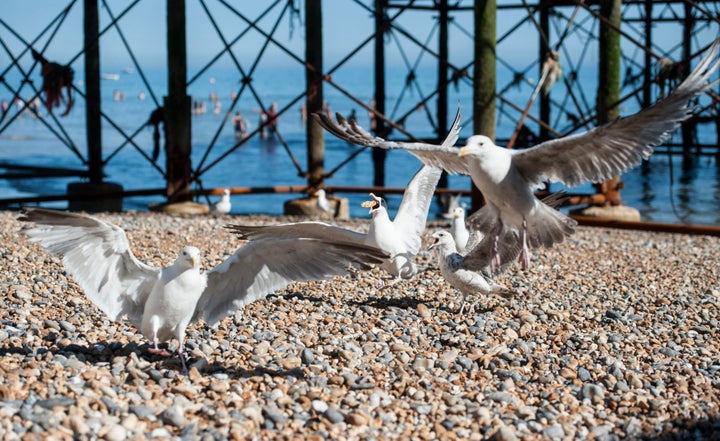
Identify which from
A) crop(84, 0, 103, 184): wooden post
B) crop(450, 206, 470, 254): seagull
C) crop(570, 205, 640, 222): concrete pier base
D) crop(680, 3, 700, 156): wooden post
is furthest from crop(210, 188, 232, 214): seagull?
crop(680, 3, 700, 156): wooden post

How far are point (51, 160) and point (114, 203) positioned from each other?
1939 centimetres

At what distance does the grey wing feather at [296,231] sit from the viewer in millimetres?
5711

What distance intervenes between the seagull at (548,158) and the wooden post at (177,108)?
539 centimetres

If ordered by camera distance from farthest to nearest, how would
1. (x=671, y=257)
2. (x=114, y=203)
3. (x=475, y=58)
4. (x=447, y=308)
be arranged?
(x=114, y=203) → (x=475, y=58) → (x=671, y=257) → (x=447, y=308)

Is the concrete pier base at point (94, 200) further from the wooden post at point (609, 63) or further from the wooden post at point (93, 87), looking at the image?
the wooden post at point (609, 63)

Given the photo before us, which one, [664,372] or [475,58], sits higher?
[475,58]

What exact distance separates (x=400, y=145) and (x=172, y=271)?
4.94 ft

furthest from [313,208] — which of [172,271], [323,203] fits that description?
[172,271]

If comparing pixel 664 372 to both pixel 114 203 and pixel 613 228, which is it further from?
pixel 114 203

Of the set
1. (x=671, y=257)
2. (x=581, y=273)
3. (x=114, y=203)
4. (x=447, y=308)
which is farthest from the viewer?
(x=114, y=203)

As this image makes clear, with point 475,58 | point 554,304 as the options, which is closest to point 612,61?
point 475,58

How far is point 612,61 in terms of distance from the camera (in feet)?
33.3

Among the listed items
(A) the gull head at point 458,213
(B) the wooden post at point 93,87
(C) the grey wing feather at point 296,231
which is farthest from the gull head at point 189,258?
(B) the wooden post at point 93,87

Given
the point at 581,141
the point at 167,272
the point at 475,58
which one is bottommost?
the point at 167,272
